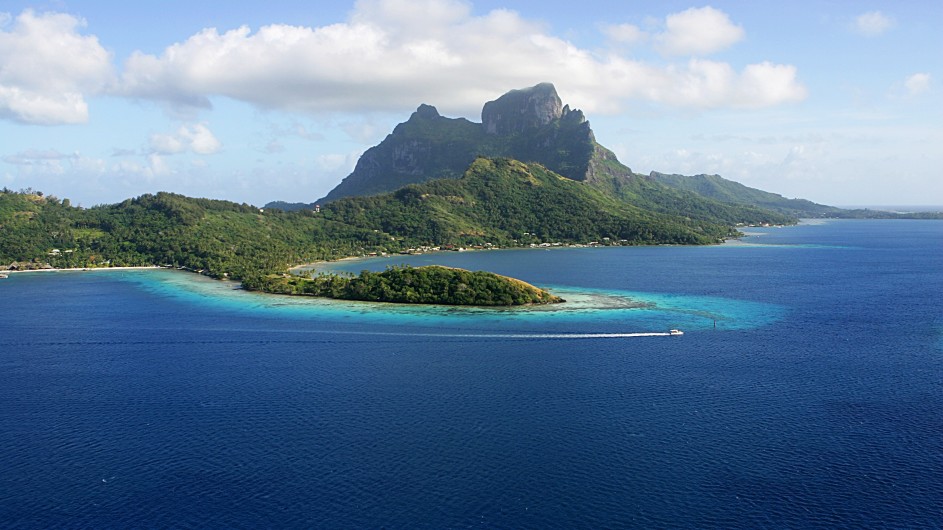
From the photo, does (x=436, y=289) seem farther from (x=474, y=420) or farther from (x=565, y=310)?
(x=474, y=420)

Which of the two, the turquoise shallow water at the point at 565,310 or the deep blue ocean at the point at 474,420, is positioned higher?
the turquoise shallow water at the point at 565,310

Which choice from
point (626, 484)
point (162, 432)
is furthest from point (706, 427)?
point (162, 432)

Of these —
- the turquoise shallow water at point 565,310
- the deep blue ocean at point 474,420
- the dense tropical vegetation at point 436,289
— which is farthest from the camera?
the dense tropical vegetation at point 436,289

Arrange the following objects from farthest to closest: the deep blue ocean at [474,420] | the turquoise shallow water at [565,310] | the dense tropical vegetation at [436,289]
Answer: the dense tropical vegetation at [436,289] → the turquoise shallow water at [565,310] → the deep blue ocean at [474,420]

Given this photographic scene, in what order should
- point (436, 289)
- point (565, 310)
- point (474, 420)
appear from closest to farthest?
point (474, 420)
point (565, 310)
point (436, 289)

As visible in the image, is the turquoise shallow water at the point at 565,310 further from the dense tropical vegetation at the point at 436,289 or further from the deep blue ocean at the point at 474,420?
the dense tropical vegetation at the point at 436,289

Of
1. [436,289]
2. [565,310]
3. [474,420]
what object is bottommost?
[474,420]

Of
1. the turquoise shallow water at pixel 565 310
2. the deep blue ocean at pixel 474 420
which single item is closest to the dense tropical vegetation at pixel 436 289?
the turquoise shallow water at pixel 565 310

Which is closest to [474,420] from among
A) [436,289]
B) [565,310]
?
[565,310]
